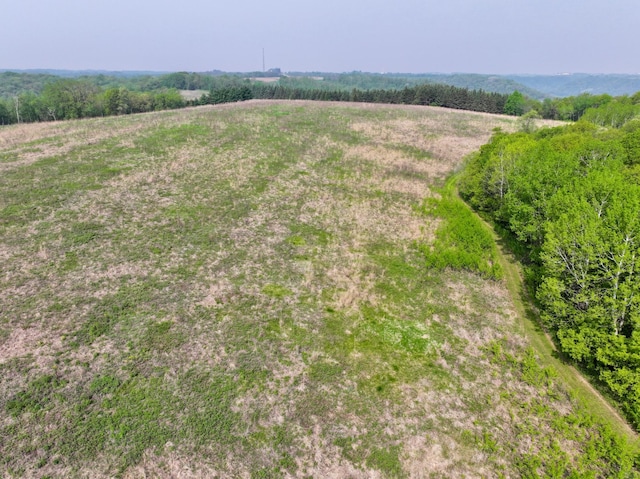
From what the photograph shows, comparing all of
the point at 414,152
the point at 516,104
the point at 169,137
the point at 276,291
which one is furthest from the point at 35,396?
the point at 516,104

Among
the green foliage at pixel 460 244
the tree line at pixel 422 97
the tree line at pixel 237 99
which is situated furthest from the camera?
the tree line at pixel 422 97

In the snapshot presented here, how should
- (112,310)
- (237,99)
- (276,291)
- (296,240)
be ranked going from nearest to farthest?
(112,310)
(276,291)
(296,240)
(237,99)

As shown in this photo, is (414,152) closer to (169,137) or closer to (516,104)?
(169,137)

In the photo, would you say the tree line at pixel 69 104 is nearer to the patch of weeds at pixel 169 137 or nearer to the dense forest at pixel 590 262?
the patch of weeds at pixel 169 137

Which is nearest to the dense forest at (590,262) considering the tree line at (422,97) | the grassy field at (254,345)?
the grassy field at (254,345)

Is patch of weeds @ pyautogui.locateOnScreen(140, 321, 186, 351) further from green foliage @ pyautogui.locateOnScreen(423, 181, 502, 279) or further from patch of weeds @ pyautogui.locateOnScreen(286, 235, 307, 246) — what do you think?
green foliage @ pyautogui.locateOnScreen(423, 181, 502, 279)

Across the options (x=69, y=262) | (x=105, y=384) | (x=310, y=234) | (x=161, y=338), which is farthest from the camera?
(x=310, y=234)

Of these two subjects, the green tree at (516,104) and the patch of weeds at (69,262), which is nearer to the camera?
the patch of weeds at (69,262)

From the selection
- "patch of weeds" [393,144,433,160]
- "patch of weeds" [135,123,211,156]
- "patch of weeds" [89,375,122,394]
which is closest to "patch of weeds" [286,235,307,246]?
"patch of weeds" [89,375,122,394]

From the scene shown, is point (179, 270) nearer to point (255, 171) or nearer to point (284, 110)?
point (255, 171)

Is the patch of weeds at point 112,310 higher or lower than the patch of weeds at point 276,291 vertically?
higher
